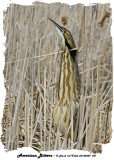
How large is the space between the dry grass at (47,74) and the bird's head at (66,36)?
1.3 inches

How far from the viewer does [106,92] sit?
3273mm

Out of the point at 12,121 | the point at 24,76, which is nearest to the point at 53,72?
the point at 24,76

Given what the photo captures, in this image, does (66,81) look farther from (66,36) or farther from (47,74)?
(66,36)

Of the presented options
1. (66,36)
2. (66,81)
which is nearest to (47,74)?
(66,81)

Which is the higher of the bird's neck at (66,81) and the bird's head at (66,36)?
the bird's head at (66,36)

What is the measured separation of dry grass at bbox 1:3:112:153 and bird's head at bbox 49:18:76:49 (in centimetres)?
3

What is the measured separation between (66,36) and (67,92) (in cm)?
38

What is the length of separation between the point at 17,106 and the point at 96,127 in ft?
1.76

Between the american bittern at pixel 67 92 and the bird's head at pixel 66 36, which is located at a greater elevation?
the bird's head at pixel 66 36

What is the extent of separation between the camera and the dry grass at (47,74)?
3230 mm

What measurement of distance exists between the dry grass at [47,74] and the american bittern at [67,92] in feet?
0.14

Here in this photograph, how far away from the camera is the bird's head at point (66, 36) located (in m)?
3.20

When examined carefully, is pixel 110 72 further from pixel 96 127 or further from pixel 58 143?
pixel 58 143

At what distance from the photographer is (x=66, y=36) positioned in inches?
126
